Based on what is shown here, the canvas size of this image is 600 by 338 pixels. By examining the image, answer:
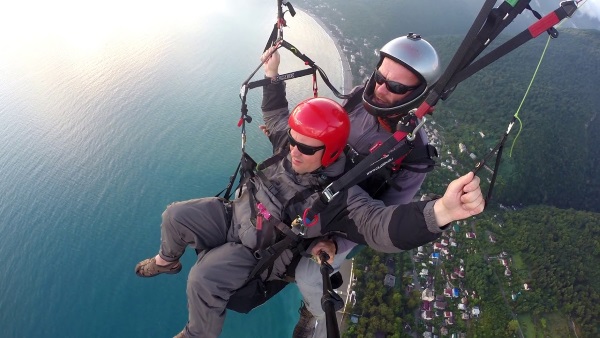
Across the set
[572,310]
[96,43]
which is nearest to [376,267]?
[572,310]

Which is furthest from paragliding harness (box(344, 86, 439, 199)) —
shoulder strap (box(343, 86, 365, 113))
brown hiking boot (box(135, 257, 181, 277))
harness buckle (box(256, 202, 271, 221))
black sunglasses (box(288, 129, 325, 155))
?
brown hiking boot (box(135, 257, 181, 277))

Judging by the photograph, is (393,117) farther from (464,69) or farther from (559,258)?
(559,258)

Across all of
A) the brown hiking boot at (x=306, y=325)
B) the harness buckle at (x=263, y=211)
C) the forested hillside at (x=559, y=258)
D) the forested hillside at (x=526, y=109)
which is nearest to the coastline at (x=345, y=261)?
the forested hillside at (x=526, y=109)

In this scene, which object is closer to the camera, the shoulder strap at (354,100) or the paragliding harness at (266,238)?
the paragliding harness at (266,238)

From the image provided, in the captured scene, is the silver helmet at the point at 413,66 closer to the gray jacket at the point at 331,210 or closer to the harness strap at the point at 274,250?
the gray jacket at the point at 331,210

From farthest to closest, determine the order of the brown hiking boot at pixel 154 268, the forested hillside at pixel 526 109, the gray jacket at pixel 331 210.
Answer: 1. the forested hillside at pixel 526 109
2. the brown hiking boot at pixel 154 268
3. the gray jacket at pixel 331 210

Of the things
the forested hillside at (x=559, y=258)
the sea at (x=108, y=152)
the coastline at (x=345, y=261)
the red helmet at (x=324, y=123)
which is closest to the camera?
the red helmet at (x=324, y=123)

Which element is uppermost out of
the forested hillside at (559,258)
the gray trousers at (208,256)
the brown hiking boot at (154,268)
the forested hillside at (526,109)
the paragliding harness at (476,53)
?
the paragliding harness at (476,53)

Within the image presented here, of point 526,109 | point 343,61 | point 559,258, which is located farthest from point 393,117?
point 526,109
